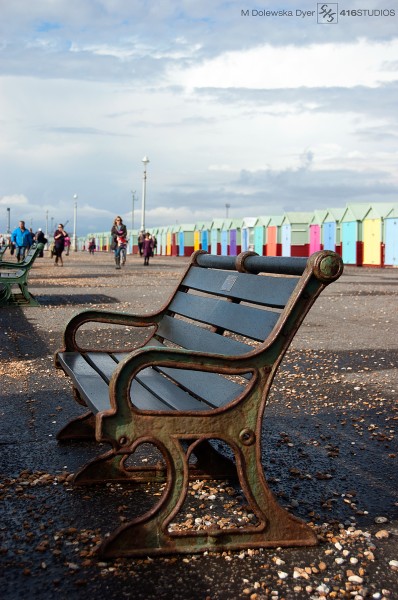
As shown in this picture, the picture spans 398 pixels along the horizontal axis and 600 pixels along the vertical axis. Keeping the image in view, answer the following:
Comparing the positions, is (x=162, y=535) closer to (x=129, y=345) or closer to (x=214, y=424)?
(x=214, y=424)

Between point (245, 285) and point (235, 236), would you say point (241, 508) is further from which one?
point (235, 236)

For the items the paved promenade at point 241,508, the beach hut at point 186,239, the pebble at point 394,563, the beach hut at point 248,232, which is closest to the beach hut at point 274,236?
the beach hut at point 248,232

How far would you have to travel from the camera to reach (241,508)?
141 inches

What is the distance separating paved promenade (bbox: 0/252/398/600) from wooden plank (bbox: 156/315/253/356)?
0.73 metres

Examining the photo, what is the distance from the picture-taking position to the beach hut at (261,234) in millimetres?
53250

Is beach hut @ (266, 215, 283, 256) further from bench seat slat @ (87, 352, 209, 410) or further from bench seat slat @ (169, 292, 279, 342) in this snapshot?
bench seat slat @ (87, 352, 209, 410)

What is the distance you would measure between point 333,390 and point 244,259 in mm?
2715

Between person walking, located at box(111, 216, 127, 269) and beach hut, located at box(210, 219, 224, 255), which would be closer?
person walking, located at box(111, 216, 127, 269)

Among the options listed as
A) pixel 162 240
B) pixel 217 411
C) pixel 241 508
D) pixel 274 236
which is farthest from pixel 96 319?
pixel 162 240

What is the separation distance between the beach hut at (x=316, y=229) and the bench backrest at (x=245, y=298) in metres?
41.5

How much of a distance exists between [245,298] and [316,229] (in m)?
43.6

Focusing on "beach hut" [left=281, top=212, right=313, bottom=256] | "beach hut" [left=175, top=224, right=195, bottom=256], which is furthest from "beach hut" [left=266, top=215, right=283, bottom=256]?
"beach hut" [left=175, top=224, right=195, bottom=256]

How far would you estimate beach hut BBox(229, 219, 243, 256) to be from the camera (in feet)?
193

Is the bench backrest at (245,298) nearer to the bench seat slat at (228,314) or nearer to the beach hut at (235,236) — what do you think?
the bench seat slat at (228,314)
